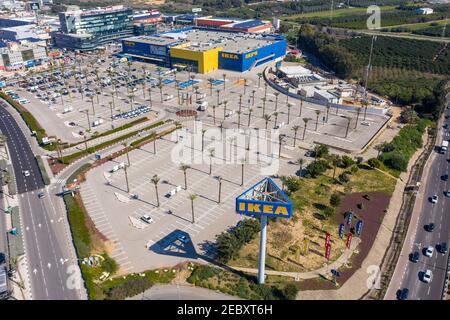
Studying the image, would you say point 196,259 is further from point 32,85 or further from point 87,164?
point 32,85

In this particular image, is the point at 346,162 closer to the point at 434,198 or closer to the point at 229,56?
the point at 434,198

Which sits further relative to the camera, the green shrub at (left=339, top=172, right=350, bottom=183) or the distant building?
the distant building

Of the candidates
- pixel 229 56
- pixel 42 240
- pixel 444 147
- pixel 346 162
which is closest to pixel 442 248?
pixel 346 162

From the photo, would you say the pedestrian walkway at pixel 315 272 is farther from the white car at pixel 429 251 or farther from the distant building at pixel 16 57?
the distant building at pixel 16 57

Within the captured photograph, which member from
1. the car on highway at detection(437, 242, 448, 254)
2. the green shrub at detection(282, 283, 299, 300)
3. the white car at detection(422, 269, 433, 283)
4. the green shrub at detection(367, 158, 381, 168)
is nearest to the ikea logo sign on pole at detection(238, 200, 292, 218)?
the green shrub at detection(282, 283, 299, 300)

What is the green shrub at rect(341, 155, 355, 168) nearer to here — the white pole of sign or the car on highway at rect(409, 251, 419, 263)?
the car on highway at rect(409, 251, 419, 263)
